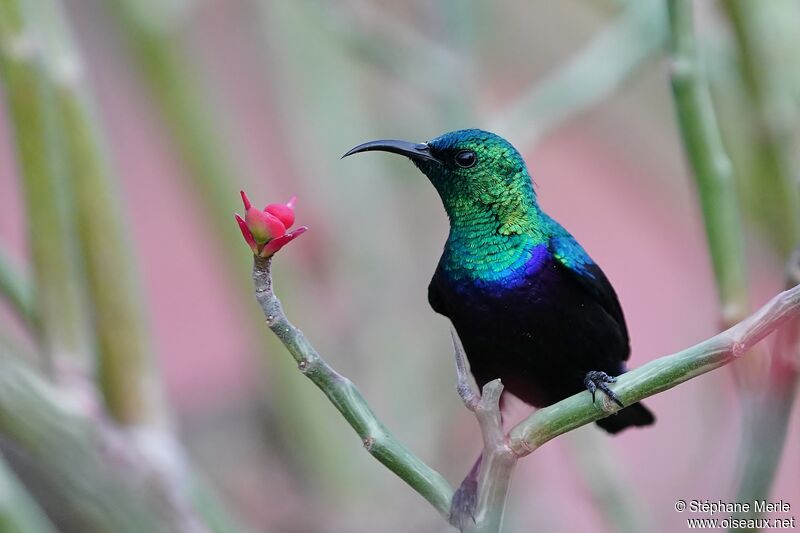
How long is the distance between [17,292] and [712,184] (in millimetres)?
1578

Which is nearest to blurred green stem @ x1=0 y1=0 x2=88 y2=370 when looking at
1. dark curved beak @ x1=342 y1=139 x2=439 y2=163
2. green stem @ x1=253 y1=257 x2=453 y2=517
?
dark curved beak @ x1=342 y1=139 x2=439 y2=163

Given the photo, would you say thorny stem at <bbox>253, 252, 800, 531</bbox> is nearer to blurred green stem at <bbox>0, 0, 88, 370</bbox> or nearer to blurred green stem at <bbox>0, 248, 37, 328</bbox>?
blurred green stem at <bbox>0, 0, 88, 370</bbox>

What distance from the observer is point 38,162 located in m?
2.09

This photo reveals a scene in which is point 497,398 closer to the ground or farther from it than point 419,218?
closer to the ground

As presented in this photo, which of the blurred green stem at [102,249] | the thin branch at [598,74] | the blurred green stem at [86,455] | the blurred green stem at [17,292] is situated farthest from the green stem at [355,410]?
the thin branch at [598,74]

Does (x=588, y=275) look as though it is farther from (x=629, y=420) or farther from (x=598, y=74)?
(x=598, y=74)

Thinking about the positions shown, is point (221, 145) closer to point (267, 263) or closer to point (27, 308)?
point (27, 308)

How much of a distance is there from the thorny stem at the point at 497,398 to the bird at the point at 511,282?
233 mm

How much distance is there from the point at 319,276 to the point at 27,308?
3.12 metres

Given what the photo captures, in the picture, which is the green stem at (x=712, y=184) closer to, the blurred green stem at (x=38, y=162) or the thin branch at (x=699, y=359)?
the thin branch at (x=699, y=359)

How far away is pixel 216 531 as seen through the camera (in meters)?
2.33

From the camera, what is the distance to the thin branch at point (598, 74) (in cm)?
293

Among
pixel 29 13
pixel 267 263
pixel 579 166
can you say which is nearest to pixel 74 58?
pixel 29 13

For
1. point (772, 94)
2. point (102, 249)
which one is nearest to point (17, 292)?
point (102, 249)
